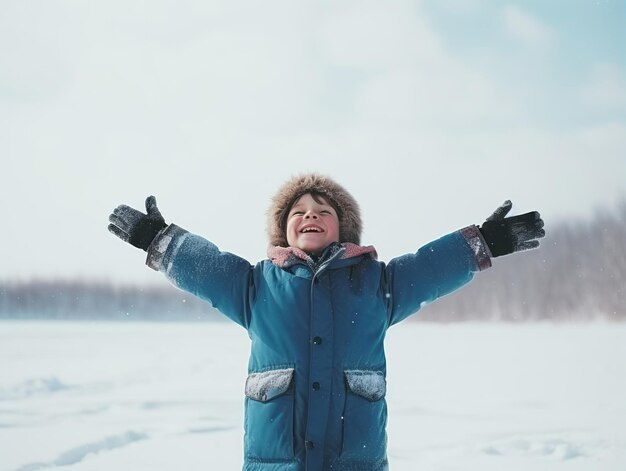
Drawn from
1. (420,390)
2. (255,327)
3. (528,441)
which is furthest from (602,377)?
(255,327)

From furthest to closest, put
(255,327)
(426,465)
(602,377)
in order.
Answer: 1. (602,377)
2. (426,465)
3. (255,327)

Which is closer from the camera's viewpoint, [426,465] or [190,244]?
[190,244]

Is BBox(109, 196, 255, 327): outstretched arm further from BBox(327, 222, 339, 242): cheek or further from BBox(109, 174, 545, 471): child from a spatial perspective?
BBox(327, 222, 339, 242): cheek

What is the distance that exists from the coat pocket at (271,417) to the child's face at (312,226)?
51 centimetres

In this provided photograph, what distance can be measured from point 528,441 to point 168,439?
2.57 m

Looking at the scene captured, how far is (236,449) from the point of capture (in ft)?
12.3

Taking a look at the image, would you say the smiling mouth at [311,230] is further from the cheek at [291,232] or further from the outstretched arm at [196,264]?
the outstretched arm at [196,264]

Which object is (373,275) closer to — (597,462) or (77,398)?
(597,462)

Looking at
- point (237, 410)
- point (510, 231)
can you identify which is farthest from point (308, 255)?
point (237, 410)

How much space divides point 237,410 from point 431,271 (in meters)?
3.66

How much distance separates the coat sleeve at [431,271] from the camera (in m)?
1.95

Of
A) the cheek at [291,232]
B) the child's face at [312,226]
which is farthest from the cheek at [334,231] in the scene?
the cheek at [291,232]

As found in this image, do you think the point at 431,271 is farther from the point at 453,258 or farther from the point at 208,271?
the point at 208,271

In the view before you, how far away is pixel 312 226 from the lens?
2.07 meters
